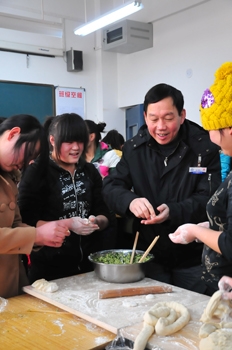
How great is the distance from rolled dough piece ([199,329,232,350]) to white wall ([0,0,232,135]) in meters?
4.37

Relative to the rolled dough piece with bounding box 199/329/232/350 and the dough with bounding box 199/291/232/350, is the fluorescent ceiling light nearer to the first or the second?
the dough with bounding box 199/291/232/350

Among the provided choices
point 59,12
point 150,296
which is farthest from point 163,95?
point 59,12

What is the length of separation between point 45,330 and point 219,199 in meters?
0.75

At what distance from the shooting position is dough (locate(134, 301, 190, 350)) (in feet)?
3.96

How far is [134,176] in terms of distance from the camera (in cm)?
213

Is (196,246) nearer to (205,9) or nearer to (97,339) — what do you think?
(97,339)

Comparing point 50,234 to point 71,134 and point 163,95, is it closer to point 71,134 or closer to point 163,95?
point 71,134

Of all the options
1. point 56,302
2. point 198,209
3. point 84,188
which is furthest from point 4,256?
point 198,209

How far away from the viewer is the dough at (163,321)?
1207 millimetres

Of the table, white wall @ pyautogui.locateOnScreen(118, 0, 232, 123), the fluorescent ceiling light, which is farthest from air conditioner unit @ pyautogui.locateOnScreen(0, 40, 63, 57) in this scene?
the table

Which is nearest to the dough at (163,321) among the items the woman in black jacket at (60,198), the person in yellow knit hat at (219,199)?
the person in yellow knit hat at (219,199)

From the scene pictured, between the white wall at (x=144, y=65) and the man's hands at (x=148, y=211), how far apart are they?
3629 millimetres

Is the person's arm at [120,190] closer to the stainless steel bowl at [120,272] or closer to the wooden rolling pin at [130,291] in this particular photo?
the stainless steel bowl at [120,272]

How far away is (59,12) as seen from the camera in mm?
6156
